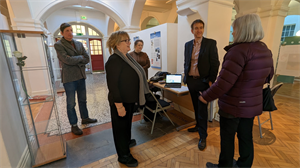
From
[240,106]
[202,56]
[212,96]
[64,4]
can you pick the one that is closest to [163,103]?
[202,56]

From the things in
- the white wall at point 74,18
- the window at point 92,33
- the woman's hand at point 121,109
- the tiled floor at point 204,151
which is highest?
the white wall at point 74,18

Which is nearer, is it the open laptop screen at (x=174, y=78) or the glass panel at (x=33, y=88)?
the glass panel at (x=33, y=88)

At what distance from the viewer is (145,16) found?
322 inches

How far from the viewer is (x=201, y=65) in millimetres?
2115

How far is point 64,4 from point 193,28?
5.19m

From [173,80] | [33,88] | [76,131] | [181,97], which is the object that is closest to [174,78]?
[173,80]

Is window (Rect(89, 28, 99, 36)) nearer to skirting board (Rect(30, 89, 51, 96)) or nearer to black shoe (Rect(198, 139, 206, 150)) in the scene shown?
skirting board (Rect(30, 89, 51, 96))

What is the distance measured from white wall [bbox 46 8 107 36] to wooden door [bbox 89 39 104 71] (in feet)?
3.24

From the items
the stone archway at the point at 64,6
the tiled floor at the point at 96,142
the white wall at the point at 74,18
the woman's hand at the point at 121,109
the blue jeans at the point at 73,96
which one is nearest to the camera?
the woman's hand at the point at 121,109

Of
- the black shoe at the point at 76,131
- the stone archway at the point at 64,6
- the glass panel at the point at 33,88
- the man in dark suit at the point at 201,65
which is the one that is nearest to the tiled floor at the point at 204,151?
the man in dark suit at the point at 201,65

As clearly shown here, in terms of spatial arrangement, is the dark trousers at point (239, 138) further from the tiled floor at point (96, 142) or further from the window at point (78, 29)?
the window at point (78, 29)

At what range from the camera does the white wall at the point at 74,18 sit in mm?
8742

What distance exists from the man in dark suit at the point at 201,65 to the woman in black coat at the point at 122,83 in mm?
898

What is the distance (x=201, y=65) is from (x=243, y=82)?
2.84 ft
